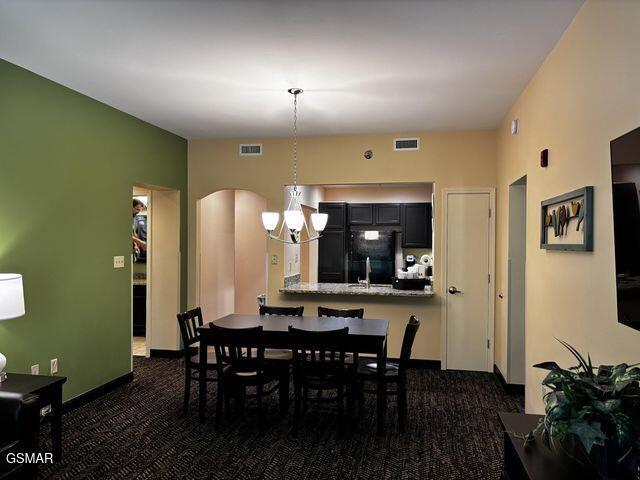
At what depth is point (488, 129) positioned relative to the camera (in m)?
5.15

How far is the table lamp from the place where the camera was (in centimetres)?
271

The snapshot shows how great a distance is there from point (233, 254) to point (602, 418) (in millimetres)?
6215

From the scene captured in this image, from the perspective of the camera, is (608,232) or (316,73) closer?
(608,232)

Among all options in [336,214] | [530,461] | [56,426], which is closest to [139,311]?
[336,214]

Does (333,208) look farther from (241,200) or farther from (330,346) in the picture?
(330,346)

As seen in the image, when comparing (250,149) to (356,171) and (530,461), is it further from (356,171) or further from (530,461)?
(530,461)

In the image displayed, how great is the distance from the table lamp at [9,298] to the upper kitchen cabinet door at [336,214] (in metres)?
5.18

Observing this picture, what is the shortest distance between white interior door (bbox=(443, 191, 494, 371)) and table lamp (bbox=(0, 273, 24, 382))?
4.13m

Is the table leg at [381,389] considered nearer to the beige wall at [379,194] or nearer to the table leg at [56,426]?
the table leg at [56,426]

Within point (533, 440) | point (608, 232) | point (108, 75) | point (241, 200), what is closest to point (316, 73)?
point (108, 75)

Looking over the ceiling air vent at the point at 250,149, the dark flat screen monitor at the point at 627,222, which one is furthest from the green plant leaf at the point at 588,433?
the ceiling air vent at the point at 250,149

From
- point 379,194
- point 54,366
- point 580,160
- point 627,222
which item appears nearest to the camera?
point 627,222

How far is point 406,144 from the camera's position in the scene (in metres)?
5.36

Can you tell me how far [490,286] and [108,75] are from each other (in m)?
4.34
